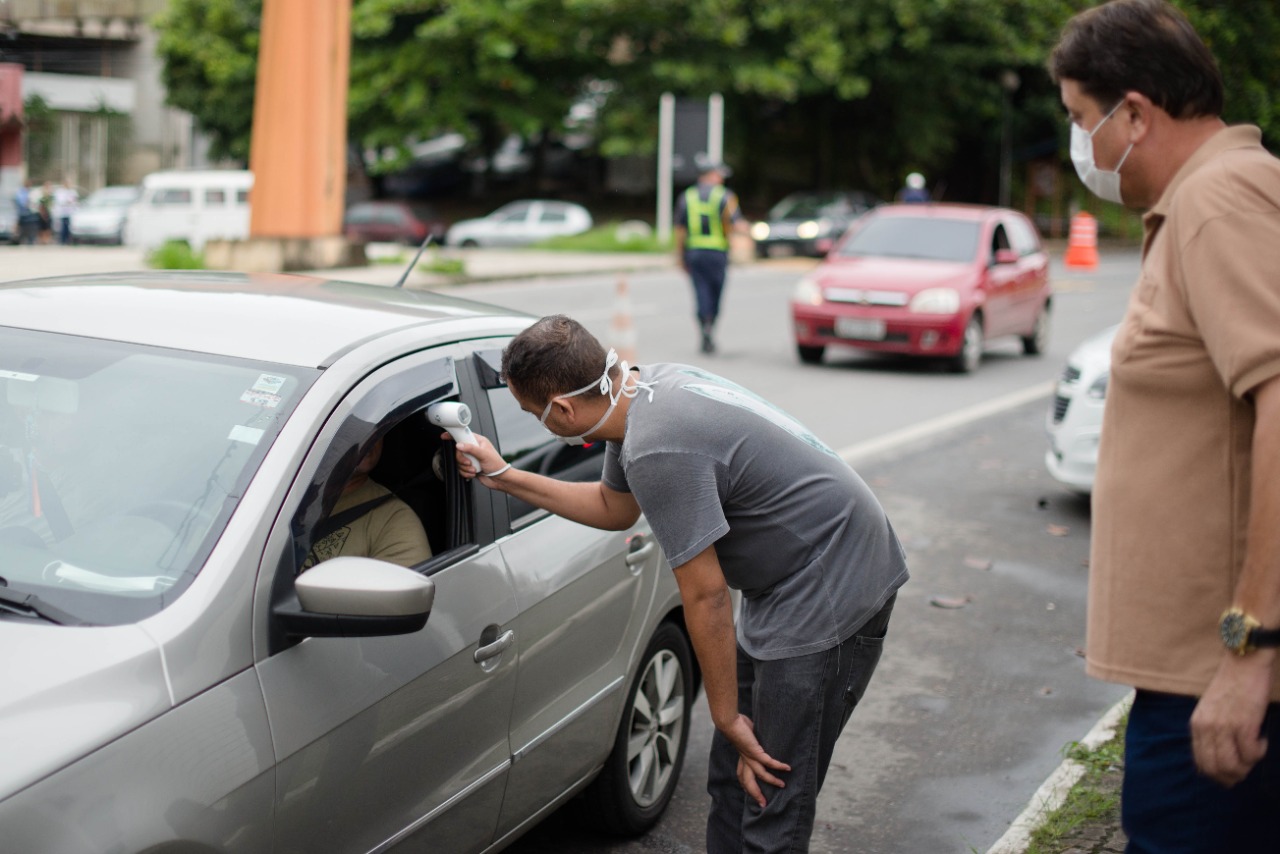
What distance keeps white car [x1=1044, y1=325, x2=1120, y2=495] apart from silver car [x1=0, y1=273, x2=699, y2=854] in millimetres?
4555

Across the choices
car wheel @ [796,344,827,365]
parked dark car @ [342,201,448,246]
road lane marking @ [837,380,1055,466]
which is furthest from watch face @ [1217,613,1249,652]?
parked dark car @ [342,201,448,246]

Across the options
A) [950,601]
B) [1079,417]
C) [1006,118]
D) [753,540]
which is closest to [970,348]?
[1079,417]

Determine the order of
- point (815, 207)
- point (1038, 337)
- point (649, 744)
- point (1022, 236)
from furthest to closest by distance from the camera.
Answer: point (815, 207) < point (1038, 337) < point (1022, 236) < point (649, 744)

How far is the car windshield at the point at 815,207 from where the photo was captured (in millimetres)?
33750

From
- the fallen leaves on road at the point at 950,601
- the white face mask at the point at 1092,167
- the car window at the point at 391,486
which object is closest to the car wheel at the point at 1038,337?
the fallen leaves on road at the point at 950,601

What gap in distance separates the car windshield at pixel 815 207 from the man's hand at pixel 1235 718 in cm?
3208

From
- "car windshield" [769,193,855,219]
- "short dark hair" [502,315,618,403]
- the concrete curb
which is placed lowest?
the concrete curb

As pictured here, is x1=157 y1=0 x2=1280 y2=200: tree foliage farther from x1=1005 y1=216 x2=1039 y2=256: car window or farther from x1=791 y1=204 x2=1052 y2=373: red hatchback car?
x1=791 y1=204 x2=1052 y2=373: red hatchback car

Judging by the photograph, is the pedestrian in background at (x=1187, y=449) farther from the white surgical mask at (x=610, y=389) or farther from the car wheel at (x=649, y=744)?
the car wheel at (x=649, y=744)

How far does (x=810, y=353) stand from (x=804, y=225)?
62.8 ft

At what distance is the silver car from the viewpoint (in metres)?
2.37

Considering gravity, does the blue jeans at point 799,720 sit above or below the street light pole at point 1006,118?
below

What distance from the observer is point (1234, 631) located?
202 centimetres

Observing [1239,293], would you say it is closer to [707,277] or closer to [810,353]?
[810,353]
